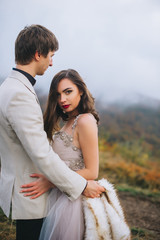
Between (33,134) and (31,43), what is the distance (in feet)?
2.67

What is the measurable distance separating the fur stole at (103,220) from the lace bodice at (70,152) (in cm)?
37

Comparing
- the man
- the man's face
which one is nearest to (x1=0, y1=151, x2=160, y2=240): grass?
the man

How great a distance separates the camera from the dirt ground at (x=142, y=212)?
157 inches

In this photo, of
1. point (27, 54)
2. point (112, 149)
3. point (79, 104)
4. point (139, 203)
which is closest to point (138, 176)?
point (139, 203)

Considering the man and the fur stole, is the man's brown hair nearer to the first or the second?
the man

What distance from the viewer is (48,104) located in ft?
8.32

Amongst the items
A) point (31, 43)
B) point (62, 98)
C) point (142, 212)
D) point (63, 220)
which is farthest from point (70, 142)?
point (142, 212)

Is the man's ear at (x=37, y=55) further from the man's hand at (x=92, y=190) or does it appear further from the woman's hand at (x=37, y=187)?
the man's hand at (x=92, y=190)

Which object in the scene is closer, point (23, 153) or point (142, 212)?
point (23, 153)

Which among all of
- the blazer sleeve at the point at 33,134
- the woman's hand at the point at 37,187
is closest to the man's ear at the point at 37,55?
the blazer sleeve at the point at 33,134

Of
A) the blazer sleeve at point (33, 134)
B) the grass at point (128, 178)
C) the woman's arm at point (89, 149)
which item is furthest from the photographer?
the grass at point (128, 178)

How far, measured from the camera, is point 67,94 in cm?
235

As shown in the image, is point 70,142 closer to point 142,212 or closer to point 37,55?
point 37,55

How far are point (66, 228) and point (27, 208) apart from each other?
0.37 metres
